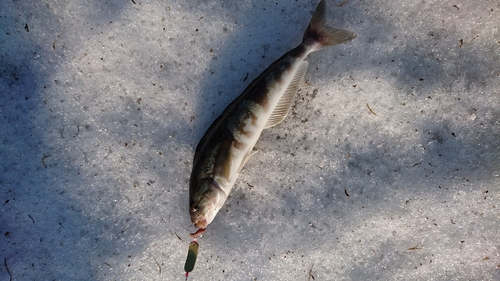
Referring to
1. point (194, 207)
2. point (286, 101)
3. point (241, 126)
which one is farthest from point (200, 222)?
point (286, 101)

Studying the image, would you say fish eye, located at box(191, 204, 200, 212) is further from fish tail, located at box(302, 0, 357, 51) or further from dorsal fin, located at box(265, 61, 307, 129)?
fish tail, located at box(302, 0, 357, 51)

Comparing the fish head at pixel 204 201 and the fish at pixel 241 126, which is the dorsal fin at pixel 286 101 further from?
the fish head at pixel 204 201

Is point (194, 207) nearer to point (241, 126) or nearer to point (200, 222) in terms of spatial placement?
point (200, 222)

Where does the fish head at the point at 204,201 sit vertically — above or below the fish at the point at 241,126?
below

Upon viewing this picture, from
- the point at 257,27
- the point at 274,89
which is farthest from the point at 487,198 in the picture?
the point at 257,27

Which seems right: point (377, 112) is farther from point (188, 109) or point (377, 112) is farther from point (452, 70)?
point (188, 109)

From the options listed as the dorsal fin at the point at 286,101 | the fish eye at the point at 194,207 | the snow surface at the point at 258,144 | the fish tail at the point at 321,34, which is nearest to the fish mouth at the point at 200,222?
the fish eye at the point at 194,207
